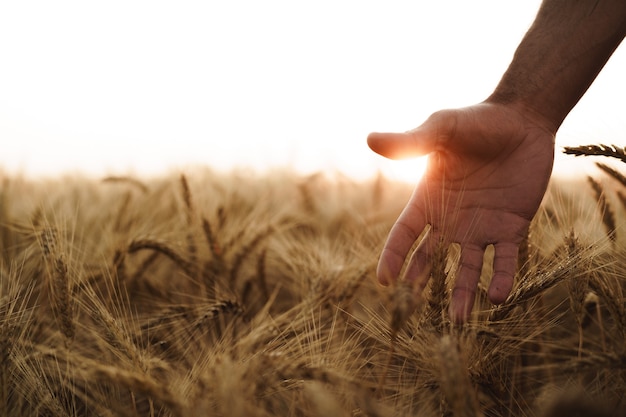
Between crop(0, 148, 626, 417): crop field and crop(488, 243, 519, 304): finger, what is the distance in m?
0.05

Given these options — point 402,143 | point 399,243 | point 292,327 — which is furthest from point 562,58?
point 292,327

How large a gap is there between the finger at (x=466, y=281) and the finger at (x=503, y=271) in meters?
0.05

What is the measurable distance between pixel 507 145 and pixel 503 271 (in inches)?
17.1

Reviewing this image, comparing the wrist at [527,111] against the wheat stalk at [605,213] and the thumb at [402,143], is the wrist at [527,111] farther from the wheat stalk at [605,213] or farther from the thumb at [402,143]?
the thumb at [402,143]

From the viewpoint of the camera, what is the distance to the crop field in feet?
2.78

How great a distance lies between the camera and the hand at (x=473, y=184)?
1.22 m

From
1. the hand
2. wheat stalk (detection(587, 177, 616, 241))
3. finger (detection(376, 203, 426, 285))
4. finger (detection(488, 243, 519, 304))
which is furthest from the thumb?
wheat stalk (detection(587, 177, 616, 241))

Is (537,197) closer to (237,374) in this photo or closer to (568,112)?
(568,112)

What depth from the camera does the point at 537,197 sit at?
136 centimetres

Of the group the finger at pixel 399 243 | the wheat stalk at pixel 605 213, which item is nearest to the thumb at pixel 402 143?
the finger at pixel 399 243

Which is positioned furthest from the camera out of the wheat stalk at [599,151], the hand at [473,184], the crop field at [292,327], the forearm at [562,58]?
the forearm at [562,58]

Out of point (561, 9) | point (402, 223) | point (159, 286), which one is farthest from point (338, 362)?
point (561, 9)

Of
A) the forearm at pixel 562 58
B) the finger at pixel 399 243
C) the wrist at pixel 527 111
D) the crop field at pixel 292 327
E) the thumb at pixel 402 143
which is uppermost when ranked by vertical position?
the forearm at pixel 562 58

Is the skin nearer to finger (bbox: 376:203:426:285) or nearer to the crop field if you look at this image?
A: finger (bbox: 376:203:426:285)
